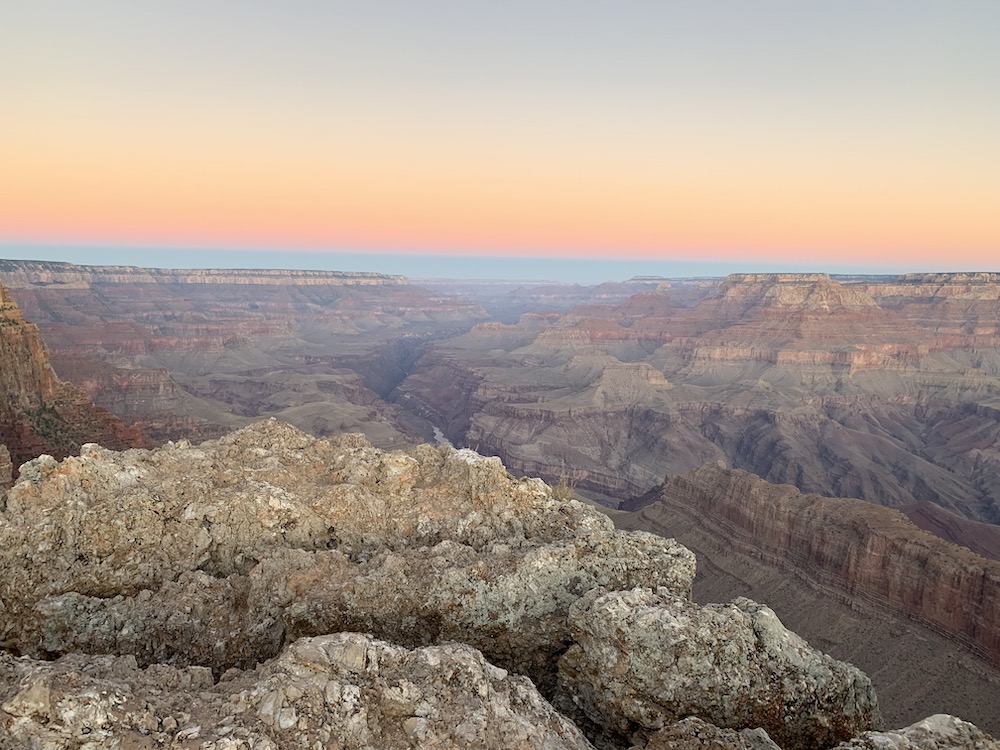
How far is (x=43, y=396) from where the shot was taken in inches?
1517

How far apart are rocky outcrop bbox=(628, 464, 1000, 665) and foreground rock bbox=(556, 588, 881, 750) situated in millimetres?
23903

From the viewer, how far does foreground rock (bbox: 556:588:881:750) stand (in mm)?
7477

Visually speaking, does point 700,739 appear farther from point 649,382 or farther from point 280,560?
point 649,382

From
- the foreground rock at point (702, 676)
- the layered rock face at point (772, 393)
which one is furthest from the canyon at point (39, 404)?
the layered rock face at point (772, 393)

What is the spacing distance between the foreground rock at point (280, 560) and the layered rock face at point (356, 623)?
3 cm

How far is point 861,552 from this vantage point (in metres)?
30.5

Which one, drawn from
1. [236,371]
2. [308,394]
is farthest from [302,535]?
[236,371]

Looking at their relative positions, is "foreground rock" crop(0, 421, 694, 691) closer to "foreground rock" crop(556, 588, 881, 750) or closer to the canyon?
"foreground rock" crop(556, 588, 881, 750)

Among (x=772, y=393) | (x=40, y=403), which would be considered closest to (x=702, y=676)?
(x=40, y=403)

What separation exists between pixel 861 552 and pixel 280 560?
31.1 m

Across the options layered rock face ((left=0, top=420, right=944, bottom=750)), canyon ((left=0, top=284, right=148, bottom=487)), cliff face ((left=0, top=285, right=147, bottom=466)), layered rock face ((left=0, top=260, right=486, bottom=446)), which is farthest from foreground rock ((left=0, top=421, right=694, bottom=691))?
layered rock face ((left=0, top=260, right=486, bottom=446))

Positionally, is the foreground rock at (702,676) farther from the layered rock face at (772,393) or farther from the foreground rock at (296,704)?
the layered rock face at (772,393)

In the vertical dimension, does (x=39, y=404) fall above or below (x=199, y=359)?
above

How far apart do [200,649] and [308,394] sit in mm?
95783
